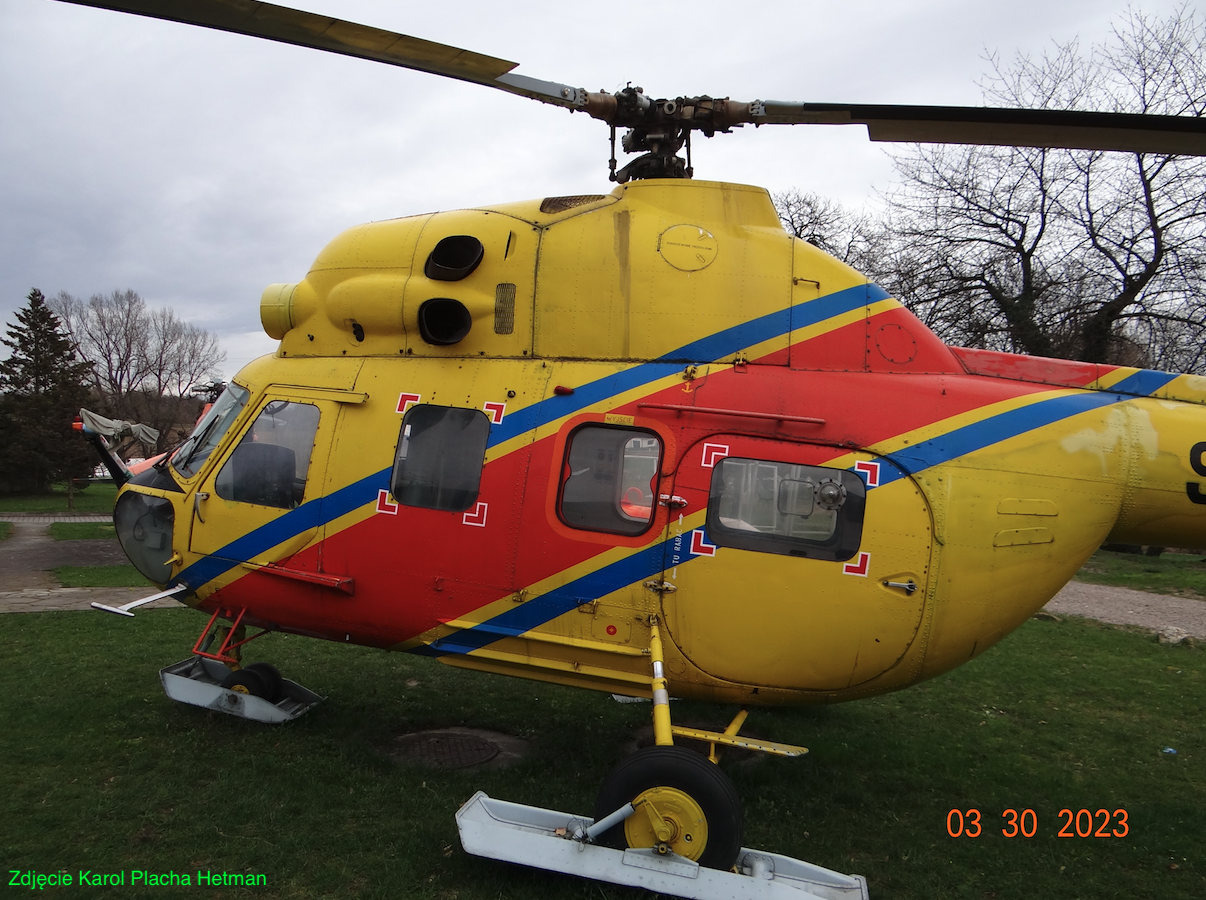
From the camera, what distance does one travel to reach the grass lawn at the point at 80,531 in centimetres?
1906

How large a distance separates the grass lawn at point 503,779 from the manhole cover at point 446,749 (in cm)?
19

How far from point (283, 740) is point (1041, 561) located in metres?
5.58

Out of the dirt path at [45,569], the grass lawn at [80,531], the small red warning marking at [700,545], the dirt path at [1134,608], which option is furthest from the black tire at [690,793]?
the grass lawn at [80,531]

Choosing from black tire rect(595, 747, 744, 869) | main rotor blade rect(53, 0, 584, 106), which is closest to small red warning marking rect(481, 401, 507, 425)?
main rotor blade rect(53, 0, 584, 106)

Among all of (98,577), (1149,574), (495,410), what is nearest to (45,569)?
(98,577)

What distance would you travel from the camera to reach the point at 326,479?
5.03m

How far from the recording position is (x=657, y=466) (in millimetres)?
4527

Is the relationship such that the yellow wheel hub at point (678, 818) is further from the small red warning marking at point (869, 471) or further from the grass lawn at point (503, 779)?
the small red warning marking at point (869, 471)

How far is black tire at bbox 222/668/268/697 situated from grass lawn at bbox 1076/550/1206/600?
18101mm

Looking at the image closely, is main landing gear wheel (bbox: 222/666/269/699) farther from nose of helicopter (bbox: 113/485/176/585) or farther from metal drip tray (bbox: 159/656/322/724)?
nose of helicopter (bbox: 113/485/176/585)

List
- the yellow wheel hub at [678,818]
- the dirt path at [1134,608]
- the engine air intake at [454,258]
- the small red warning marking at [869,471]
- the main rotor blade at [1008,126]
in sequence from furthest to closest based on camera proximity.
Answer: the dirt path at [1134,608] < the engine air intake at [454,258] < the small red warning marking at [869,471] < the main rotor blade at [1008,126] < the yellow wheel hub at [678,818]

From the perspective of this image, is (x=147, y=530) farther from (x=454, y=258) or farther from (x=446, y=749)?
(x=454, y=258)

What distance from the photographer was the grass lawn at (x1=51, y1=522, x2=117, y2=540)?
19.1 m

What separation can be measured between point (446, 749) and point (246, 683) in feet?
5.62
